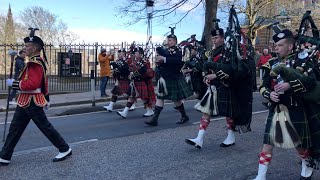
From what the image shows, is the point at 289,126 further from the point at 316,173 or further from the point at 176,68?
the point at 176,68

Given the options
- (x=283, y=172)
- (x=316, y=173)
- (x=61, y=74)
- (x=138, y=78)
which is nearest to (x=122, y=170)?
(x=283, y=172)

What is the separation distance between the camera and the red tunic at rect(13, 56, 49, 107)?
554 cm

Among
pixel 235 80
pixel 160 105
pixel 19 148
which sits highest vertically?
pixel 235 80

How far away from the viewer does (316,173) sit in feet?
17.6

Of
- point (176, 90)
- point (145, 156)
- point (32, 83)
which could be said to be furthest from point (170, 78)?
point (32, 83)

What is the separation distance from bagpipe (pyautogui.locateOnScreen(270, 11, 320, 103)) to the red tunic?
304 centimetres

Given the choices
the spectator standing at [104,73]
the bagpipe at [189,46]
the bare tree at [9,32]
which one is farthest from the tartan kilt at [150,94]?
the bare tree at [9,32]

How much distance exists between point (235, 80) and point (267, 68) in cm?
156

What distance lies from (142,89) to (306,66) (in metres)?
6.01

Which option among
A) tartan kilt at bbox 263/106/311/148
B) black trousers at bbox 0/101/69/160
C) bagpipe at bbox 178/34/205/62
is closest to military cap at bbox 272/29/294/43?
tartan kilt at bbox 263/106/311/148

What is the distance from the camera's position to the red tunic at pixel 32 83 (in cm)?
554

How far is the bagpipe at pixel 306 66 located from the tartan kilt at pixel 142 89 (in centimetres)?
576

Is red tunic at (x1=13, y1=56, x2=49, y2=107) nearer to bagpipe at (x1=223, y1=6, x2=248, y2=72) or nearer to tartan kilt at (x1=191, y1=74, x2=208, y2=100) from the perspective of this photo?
bagpipe at (x1=223, y1=6, x2=248, y2=72)

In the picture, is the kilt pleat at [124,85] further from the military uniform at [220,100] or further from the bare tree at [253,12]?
the bare tree at [253,12]
